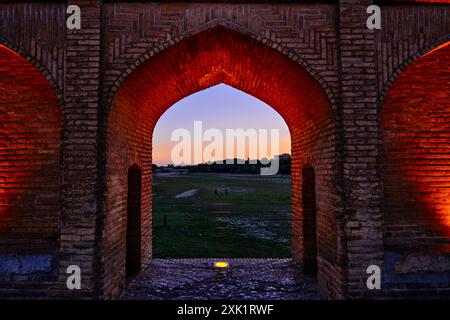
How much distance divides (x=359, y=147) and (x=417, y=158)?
5.17ft

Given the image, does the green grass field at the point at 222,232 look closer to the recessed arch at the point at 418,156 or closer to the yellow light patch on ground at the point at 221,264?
the yellow light patch on ground at the point at 221,264

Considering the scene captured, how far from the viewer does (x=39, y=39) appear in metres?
4.58

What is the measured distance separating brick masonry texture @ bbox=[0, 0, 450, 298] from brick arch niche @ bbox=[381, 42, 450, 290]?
0.05 ft

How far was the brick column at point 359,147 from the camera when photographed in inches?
175

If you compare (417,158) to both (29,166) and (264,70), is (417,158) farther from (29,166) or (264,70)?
(29,166)

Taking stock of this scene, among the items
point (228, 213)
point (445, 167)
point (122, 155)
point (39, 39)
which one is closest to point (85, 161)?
point (122, 155)

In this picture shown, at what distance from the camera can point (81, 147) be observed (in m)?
4.47

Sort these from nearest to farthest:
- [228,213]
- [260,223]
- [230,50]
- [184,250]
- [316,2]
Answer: [316,2]
[230,50]
[184,250]
[260,223]
[228,213]

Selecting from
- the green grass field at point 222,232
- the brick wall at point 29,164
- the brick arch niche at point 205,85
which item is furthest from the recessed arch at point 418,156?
the brick wall at point 29,164

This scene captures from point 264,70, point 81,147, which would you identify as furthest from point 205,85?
point 81,147

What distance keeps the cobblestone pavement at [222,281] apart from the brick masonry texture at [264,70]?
0.61 metres

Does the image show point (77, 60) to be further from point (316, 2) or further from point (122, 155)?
point (316, 2)

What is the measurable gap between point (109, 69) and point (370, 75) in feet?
12.1

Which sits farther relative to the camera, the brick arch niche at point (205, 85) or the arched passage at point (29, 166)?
the arched passage at point (29, 166)
